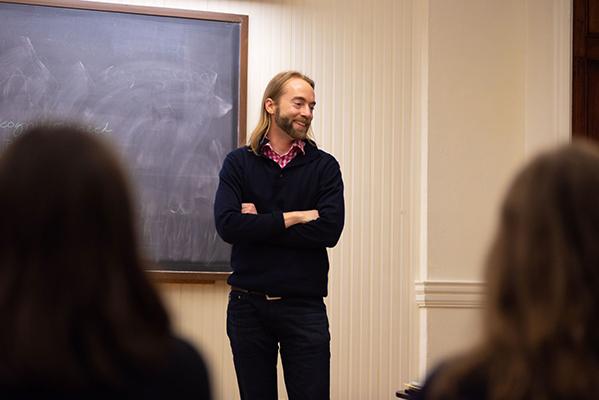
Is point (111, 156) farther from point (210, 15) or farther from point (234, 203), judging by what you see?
point (210, 15)

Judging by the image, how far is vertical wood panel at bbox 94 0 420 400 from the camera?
5078 mm

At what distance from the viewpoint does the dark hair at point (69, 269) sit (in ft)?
4.08

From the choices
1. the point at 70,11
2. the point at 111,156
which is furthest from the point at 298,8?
the point at 111,156

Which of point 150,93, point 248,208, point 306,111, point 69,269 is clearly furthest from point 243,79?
point 69,269

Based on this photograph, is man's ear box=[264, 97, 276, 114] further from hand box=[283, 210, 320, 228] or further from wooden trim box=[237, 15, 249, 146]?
wooden trim box=[237, 15, 249, 146]

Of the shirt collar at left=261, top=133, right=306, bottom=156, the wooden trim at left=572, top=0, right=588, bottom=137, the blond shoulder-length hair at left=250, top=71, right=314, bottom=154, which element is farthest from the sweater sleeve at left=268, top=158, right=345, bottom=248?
the wooden trim at left=572, top=0, right=588, bottom=137

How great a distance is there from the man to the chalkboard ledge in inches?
44.8

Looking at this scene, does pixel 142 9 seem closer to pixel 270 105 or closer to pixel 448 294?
pixel 270 105

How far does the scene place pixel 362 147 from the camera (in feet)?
17.0

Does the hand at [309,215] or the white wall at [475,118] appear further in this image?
the white wall at [475,118]

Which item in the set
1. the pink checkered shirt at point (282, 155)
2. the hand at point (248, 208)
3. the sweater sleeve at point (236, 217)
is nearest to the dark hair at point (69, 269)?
the sweater sleeve at point (236, 217)

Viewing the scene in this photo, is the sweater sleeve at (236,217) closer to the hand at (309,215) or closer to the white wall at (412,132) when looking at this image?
the hand at (309,215)

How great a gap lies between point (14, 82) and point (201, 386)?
3622 mm

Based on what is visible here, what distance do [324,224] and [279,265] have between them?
23 centimetres
